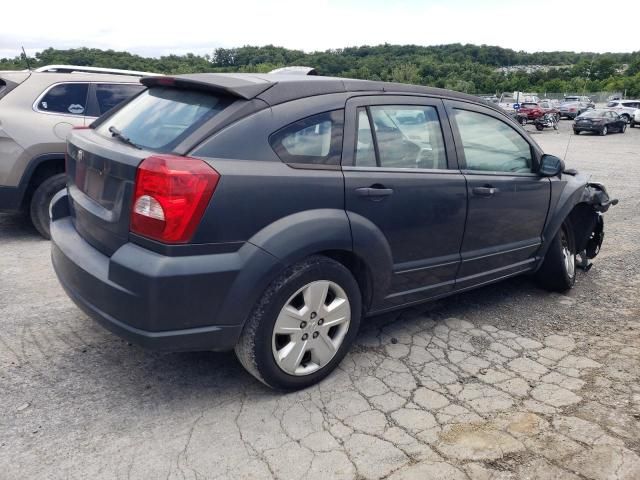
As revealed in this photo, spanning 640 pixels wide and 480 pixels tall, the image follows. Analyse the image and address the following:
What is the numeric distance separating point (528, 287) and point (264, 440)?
10.5 ft

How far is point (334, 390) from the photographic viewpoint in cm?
305

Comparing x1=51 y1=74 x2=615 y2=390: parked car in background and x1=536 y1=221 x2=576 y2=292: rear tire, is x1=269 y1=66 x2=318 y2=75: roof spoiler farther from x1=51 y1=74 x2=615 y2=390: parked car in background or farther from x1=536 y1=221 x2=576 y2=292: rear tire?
x1=536 y1=221 x2=576 y2=292: rear tire

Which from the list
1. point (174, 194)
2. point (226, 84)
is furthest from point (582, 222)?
point (174, 194)

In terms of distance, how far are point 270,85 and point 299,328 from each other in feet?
4.25

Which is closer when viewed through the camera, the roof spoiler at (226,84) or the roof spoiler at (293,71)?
the roof spoiler at (226,84)

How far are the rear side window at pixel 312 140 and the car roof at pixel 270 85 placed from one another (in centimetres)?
15

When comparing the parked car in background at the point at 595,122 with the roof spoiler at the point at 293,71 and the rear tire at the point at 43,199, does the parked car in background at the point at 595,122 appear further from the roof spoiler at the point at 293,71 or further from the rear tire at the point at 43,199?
the rear tire at the point at 43,199

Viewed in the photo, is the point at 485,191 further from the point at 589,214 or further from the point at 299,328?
the point at 589,214

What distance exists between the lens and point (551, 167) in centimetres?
416

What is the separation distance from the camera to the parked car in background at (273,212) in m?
2.52

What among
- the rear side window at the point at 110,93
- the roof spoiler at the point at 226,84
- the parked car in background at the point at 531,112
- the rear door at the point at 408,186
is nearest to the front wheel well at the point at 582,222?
the rear door at the point at 408,186

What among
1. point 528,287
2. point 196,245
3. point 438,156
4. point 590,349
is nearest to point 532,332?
point 590,349

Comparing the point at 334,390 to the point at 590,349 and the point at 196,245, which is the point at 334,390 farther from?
the point at 590,349

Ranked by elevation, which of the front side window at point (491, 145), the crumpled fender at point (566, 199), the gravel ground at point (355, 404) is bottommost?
the gravel ground at point (355, 404)
